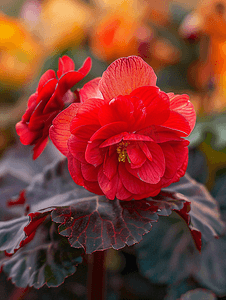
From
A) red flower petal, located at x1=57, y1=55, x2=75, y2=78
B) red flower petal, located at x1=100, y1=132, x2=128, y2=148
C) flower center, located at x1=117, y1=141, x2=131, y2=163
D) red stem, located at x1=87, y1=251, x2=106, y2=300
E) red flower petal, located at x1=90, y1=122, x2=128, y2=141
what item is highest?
red flower petal, located at x1=57, y1=55, x2=75, y2=78

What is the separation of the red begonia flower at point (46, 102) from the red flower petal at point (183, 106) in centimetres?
17

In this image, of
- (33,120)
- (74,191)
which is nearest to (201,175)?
(74,191)

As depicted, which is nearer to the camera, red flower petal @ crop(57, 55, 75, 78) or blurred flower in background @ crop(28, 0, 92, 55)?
red flower petal @ crop(57, 55, 75, 78)

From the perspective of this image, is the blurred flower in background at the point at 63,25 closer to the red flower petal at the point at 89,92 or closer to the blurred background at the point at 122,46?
the blurred background at the point at 122,46

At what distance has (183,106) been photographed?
45cm

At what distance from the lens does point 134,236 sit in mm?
431

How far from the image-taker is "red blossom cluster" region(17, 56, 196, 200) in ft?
1.36

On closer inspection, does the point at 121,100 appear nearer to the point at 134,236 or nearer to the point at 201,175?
the point at 134,236

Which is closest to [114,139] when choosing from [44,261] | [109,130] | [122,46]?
[109,130]

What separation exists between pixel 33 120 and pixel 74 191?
192 millimetres

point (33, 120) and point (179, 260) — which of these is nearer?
point (33, 120)

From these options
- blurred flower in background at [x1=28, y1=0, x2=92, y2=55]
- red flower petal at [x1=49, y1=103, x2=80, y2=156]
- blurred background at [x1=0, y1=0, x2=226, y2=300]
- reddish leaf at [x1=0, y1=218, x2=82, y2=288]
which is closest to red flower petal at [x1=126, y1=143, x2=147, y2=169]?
red flower petal at [x1=49, y1=103, x2=80, y2=156]

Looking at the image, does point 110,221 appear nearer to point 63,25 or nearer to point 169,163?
point 169,163

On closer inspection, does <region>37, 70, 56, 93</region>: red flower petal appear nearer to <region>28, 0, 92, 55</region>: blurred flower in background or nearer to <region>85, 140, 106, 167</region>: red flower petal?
<region>85, 140, 106, 167</region>: red flower petal
